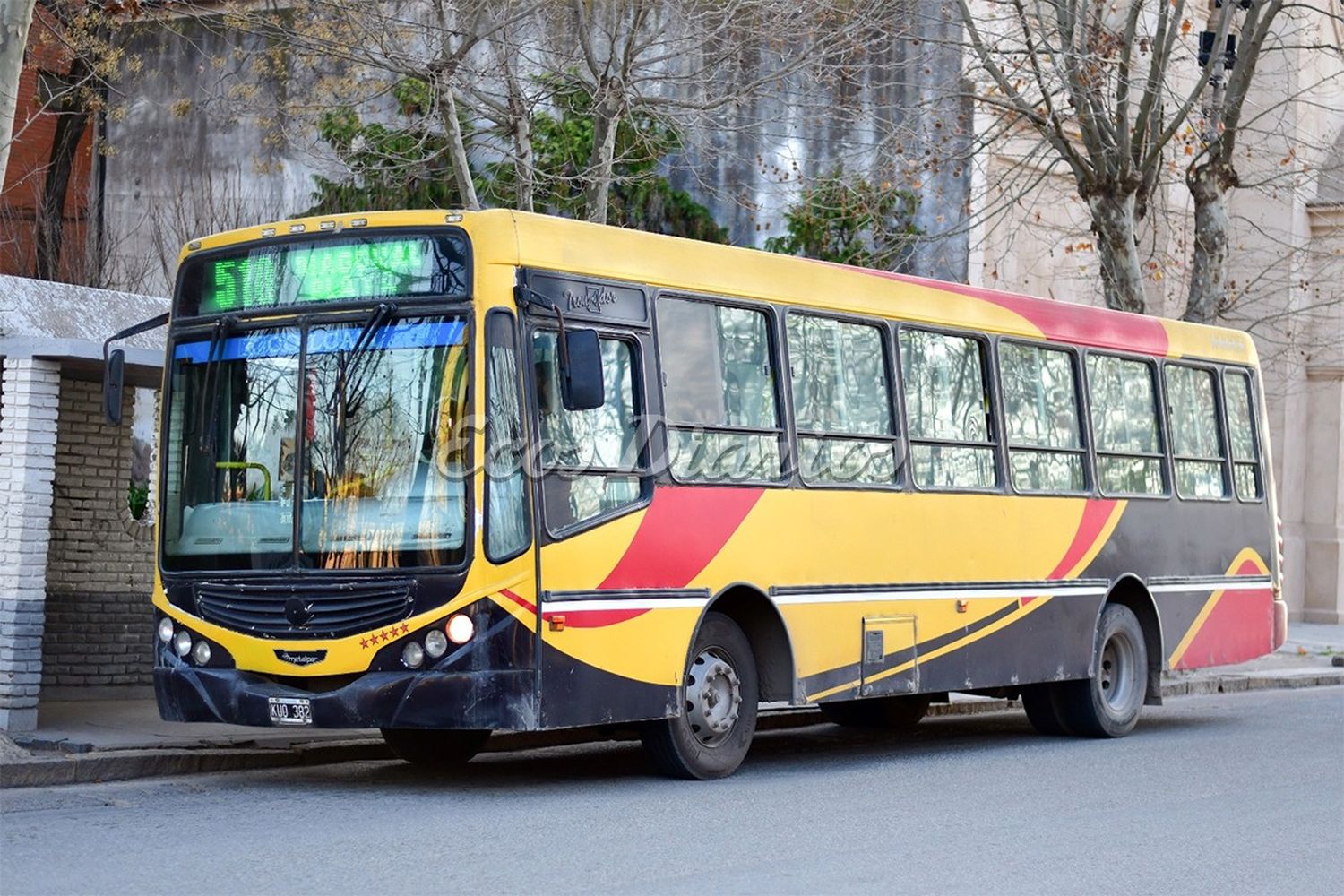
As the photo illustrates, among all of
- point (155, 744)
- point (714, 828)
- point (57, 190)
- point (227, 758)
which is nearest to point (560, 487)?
point (714, 828)

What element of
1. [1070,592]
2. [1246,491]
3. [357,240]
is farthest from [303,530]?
Result: [1246,491]

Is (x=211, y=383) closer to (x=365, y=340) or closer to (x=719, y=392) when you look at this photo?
(x=365, y=340)

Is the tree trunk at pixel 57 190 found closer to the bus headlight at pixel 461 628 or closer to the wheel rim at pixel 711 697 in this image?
the wheel rim at pixel 711 697

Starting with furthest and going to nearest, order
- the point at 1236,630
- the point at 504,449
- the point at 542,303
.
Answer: the point at 1236,630, the point at 542,303, the point at 504,449

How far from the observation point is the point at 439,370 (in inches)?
394

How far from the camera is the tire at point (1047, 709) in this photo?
14.8 m

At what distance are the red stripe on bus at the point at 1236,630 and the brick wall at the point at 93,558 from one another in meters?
8.13

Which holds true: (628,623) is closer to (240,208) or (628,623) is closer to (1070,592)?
(1070,592)

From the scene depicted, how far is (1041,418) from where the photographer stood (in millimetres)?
14133

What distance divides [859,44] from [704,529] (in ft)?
27.9

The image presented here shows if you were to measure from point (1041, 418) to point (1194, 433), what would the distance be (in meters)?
2.32

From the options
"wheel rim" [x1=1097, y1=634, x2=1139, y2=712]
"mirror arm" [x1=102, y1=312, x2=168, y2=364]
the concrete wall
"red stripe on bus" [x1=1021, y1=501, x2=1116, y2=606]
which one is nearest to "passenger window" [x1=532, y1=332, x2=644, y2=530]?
"mirror arm" [x1=102, y1=312, x2=168, y2=364]

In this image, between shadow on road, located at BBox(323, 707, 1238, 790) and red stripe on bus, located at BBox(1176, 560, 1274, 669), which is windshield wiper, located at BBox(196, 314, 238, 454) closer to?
shadow on road, located at BBox(323, 707, 1238, 790)

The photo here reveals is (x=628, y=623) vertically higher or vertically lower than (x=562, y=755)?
higher
